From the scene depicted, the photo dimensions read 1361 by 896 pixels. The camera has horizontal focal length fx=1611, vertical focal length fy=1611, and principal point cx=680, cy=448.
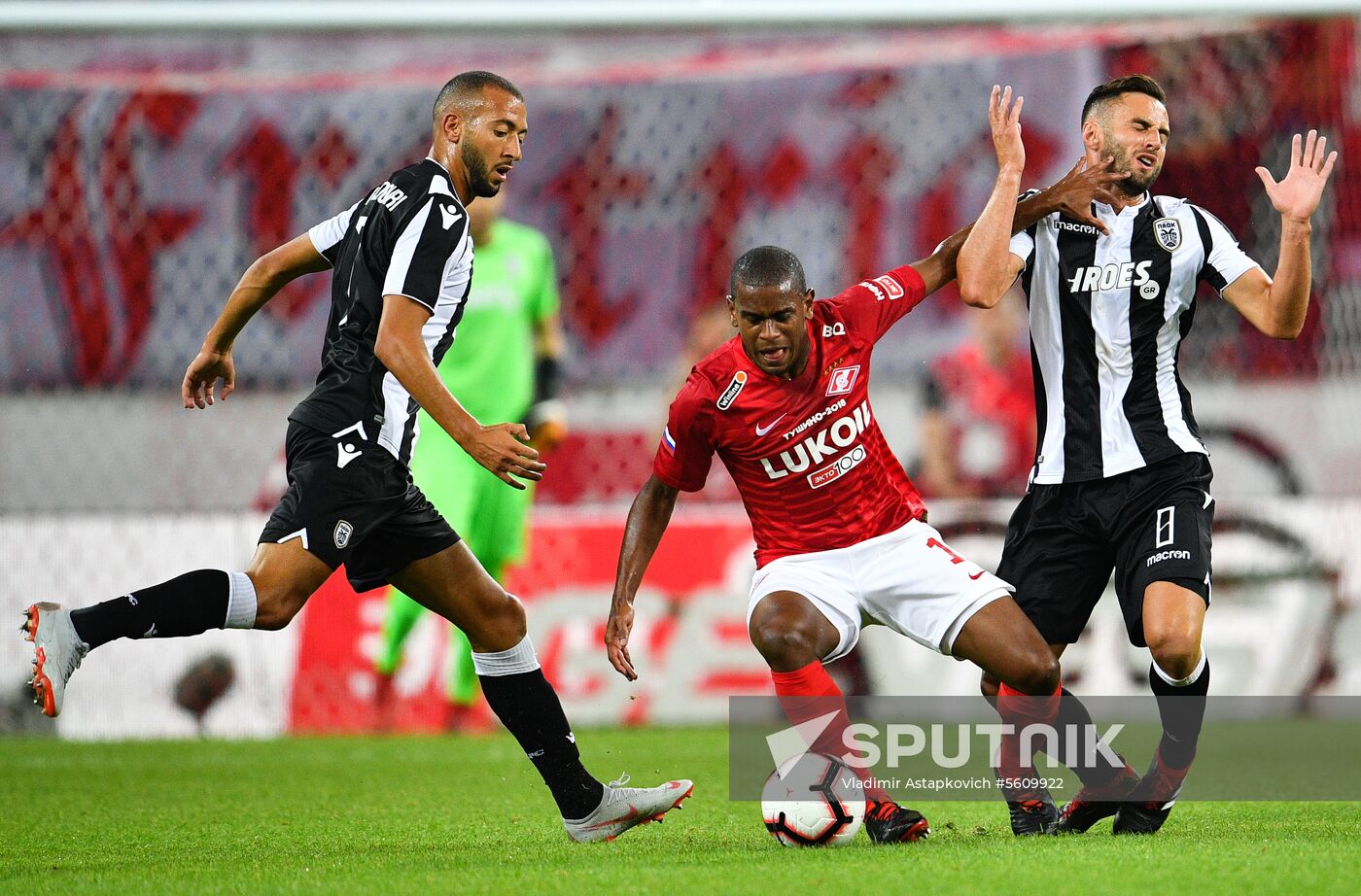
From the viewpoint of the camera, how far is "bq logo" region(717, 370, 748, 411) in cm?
463

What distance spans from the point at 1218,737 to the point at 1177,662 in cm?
371

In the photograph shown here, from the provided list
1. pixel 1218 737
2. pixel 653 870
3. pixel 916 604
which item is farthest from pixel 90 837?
pixel 1218 737

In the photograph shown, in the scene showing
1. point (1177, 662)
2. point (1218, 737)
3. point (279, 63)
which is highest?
point (279, 63)

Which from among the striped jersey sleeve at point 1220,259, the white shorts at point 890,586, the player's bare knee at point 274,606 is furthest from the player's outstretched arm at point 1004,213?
the player's bare knee at point 274,606

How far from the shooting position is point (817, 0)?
824 cm

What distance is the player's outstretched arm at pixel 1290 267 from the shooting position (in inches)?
178

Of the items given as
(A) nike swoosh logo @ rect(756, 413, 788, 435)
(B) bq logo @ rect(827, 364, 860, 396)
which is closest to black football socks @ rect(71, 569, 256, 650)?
(A) nike swoosh logo @ rect(756, 413, 788, 435)

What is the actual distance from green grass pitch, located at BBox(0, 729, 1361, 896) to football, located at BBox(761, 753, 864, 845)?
0.07 meters

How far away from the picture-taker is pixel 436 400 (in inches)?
160

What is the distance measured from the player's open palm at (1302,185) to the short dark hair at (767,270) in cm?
133

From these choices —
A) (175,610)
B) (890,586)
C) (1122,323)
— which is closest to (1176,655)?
(890,586)

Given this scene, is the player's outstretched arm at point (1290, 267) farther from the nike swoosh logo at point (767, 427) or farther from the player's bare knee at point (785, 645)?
the player's bare knee at point (785, 645)

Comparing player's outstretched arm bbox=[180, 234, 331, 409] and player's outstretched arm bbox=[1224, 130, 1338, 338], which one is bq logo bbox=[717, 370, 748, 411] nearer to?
player's outstretched arm bbox=[180, 234, 331, 409]

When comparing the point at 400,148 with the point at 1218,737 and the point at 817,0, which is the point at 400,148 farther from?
the point at 1218,737
